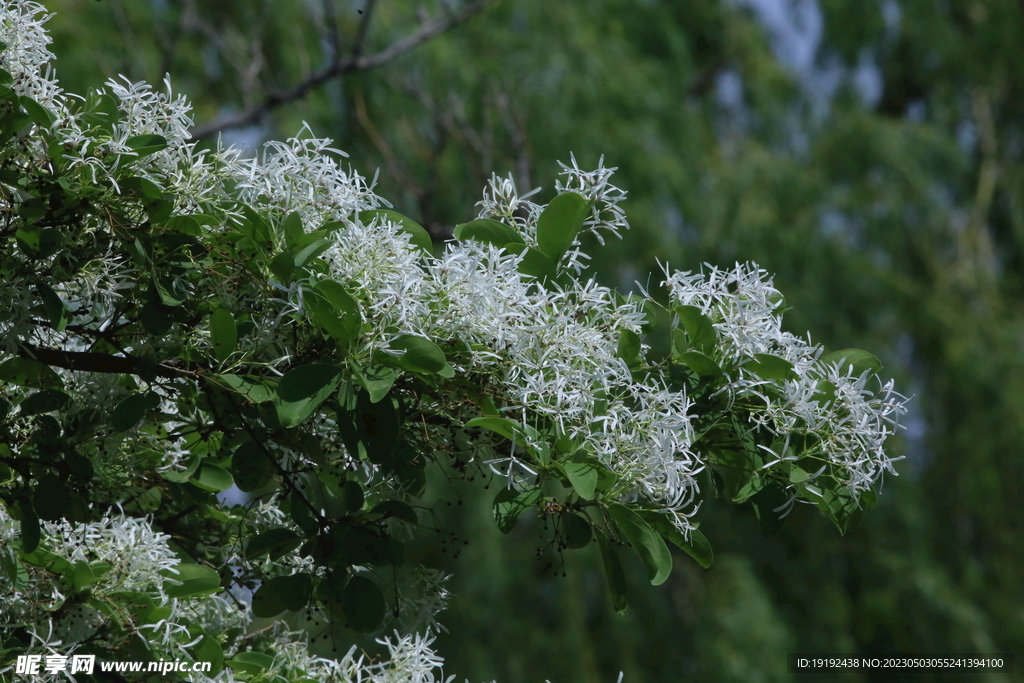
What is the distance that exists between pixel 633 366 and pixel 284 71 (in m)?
3.05

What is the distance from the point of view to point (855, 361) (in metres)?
1.01

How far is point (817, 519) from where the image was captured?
3736mm

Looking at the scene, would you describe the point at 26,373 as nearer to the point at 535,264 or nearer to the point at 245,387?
the point at 245,387

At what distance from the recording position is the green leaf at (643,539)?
33.0 inches

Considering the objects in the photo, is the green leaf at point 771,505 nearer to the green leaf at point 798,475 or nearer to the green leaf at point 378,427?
the green leaf at point 798,475

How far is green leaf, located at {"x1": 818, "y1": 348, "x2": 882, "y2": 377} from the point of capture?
0.99 metres

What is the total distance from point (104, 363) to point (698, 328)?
55 cm

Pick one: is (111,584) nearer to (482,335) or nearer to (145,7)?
(482,335)

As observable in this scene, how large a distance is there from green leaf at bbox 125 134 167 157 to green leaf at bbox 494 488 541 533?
411 mm

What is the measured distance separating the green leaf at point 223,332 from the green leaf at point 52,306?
127 mm

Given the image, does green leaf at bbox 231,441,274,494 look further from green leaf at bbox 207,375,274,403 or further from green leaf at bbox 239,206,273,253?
green leaf at bbox 239,206,273,253

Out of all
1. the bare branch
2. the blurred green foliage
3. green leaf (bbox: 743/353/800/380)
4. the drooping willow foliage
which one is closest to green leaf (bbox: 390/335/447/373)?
the drooping willow foliage

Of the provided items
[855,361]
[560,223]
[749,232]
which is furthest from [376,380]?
[749,232]

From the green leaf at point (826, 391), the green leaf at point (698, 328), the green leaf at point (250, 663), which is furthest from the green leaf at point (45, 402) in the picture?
the green leaf at point (826, 391)
